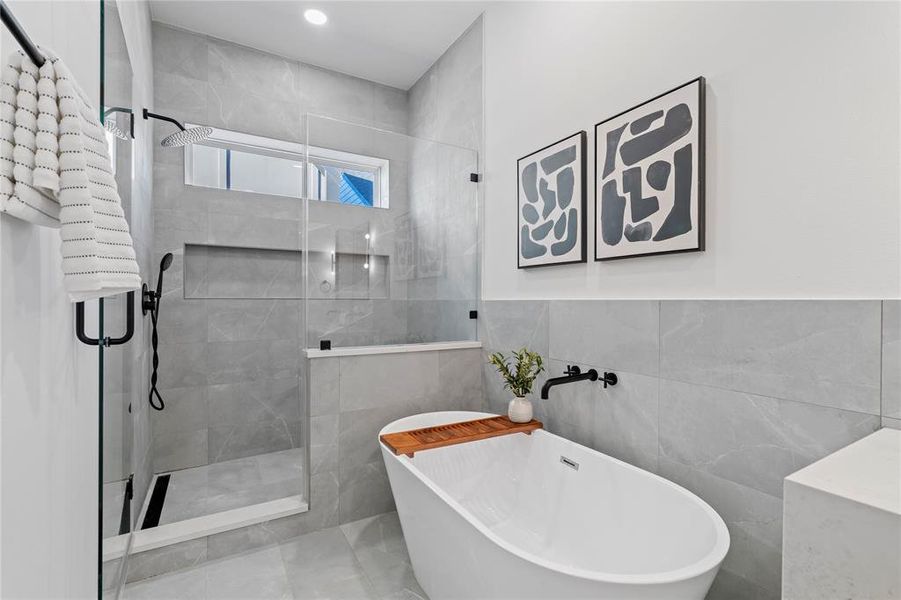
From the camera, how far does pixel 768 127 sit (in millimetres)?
1374

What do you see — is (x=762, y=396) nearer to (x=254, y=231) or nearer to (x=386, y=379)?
(x=386, y=379)

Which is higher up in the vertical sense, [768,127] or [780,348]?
[768,127]

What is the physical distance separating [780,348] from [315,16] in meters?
3.17

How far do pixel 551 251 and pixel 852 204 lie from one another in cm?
117

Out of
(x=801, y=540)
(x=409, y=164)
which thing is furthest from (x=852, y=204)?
(x=409, y=164)

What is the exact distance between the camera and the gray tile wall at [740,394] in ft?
3.83

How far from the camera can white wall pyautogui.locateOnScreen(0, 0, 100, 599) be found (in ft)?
2.17

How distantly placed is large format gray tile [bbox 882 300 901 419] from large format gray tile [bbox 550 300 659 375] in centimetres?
66

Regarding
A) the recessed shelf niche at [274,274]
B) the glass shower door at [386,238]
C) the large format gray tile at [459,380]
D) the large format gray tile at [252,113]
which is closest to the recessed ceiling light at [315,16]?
the large format gray tile at [252,113]

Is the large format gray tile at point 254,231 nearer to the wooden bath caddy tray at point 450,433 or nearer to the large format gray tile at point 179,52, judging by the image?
Result: the large format gray tile at point 179,52

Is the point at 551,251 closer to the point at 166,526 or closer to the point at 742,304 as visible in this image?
the point at 742,304

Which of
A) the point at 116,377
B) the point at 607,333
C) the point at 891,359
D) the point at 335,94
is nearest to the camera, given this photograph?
the point at 891,359

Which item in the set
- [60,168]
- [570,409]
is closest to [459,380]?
[570,409]

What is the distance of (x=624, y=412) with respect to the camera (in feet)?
5.93
